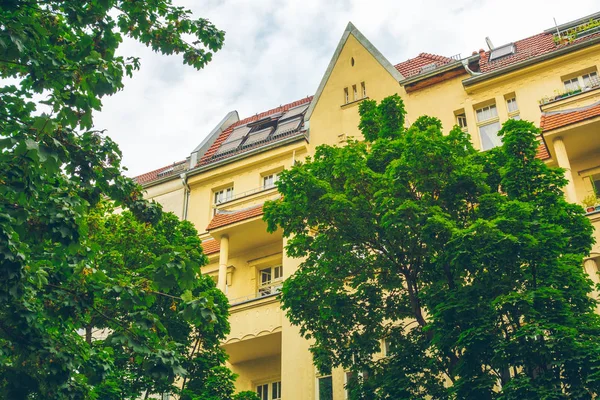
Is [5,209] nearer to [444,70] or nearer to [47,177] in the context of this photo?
[47,177]

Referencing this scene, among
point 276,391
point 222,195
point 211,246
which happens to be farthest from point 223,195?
point 276,391

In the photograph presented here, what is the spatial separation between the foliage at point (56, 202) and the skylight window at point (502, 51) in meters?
21.9

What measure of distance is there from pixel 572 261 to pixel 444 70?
15.0 meters

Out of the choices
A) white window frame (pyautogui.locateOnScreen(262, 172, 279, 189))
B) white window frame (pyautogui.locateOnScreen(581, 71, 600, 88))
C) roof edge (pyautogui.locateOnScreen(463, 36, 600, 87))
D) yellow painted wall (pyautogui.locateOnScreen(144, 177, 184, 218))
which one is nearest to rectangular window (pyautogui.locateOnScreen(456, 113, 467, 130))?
roof edge (pyautogui.locateOnScreen(463, 36, 600, 87))

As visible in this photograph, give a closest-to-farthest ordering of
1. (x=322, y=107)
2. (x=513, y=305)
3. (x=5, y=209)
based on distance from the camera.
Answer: (x=5, y=209)
(x=513, y=305)
(x=322, y=107)

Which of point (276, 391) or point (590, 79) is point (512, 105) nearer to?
point (590, 79)

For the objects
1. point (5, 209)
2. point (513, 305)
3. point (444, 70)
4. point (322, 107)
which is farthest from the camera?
point (322, 107)

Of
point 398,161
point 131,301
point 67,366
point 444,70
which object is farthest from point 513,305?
point 444,70

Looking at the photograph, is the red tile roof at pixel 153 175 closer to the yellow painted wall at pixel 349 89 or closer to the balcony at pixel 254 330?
the yellow painted wall at pixel 349 89

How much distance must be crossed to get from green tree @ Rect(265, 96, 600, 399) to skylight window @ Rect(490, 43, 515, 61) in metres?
12.8

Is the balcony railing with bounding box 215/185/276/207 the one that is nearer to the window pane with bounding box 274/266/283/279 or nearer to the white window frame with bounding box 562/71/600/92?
the window pane with bounding box 274/266/283/279

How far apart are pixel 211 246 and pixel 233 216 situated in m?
1.96

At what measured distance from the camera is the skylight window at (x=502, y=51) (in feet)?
97.5

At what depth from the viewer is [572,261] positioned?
14.1 m
